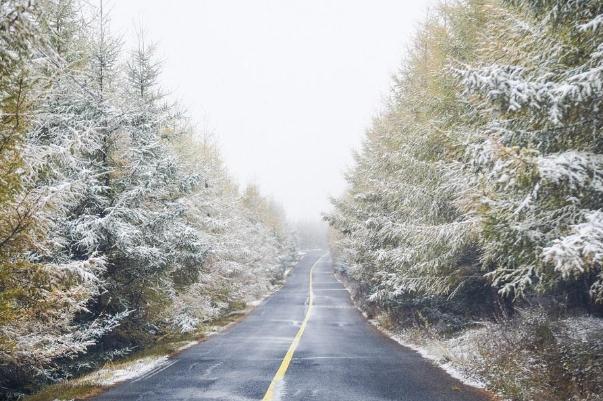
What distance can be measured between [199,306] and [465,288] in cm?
1042

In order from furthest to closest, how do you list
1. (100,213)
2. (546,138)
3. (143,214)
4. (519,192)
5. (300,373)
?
(143,214) → (100,213) → (300,373) → (519,192) → (546,138)

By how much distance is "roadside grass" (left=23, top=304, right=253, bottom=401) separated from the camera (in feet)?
26.2

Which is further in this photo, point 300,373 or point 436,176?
point 436,176

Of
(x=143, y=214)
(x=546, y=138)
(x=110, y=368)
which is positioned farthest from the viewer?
(x=143, y=214)

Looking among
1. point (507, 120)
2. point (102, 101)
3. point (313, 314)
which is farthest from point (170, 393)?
point (313, 314)

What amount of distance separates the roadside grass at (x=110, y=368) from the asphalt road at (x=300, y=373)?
447 millimetres

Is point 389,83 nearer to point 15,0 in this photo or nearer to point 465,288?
point 465,288

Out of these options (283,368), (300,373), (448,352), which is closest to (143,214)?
(283,368)

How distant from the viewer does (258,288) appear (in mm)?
39406

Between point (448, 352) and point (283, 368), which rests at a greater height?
point (283, 368)

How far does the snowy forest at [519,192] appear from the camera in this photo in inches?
218

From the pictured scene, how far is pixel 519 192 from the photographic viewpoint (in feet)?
21.6

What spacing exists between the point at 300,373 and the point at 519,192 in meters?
5.43

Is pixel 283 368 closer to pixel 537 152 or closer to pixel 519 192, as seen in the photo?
pixel 519 192
